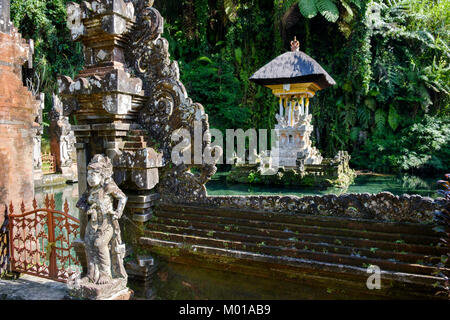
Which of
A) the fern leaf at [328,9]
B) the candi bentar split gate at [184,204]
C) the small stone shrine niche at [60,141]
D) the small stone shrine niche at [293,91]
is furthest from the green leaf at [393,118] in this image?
the candi bentar split gate at [184,204]

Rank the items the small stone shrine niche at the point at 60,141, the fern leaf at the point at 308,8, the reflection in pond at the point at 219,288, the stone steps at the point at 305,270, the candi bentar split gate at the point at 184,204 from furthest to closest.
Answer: the fern leaf at the point at 308,8 < the small stone shrine niche at the point at 60,141 < the reflection in pond at the point at 219,288 < the candi bentar split gate at the point at 184,204 < the stone steps at the point at 305,270

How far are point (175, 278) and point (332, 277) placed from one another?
166cm

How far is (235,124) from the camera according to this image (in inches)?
708

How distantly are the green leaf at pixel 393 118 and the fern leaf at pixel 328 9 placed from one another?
254 inches

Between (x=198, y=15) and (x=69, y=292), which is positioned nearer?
(x=69, y=292)

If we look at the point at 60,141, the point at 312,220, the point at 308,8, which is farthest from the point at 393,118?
the point at 312,220

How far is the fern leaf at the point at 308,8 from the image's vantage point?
16.4 metres

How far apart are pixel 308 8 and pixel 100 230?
16501 mm

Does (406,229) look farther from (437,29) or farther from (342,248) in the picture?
(437,29)

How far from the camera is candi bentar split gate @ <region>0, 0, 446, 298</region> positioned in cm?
280

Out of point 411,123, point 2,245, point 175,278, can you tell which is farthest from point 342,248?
point 411,123

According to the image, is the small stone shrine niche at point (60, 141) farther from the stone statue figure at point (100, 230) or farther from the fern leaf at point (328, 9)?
the fern leaf at point (328, 9)

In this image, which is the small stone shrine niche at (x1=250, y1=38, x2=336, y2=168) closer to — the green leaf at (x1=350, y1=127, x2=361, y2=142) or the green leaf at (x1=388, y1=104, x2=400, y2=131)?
the green leaf at (x1=350, y1=127, x2=361, y2=142)

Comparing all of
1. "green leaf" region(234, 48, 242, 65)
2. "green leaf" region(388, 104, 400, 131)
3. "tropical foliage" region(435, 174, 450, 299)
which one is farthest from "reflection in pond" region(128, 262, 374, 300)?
"green leaf" region(388, 104, 400, 131)
